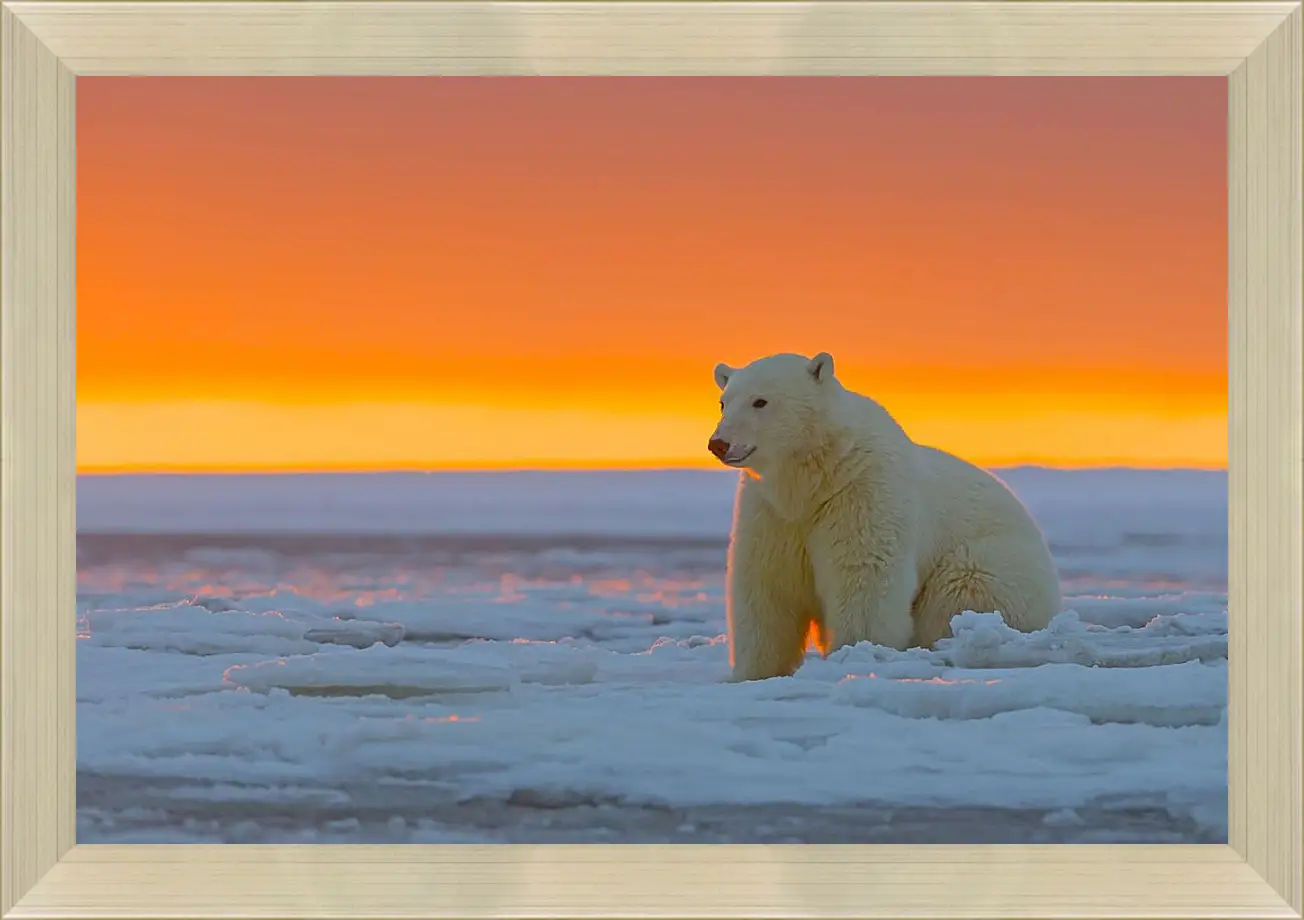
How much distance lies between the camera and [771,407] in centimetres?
659

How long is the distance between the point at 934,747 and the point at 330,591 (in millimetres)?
4722

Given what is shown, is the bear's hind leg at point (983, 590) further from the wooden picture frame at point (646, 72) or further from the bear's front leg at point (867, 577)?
the wooden picture frame at point (646, 72)

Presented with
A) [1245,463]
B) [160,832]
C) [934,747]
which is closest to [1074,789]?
[934,747]

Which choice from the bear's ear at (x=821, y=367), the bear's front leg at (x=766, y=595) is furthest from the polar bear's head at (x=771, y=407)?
the bear's front leg at (x=766, y=595)

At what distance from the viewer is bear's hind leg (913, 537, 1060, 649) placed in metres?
6.67

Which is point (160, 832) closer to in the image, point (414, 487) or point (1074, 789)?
point (1074, 789)

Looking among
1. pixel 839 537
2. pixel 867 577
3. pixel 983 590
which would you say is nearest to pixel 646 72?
pixel 839 537

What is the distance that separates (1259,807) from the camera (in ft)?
17.5

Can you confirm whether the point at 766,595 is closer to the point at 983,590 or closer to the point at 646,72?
the point at 983,590

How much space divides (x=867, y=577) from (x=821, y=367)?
93cm

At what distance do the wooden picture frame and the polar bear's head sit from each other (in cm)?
154

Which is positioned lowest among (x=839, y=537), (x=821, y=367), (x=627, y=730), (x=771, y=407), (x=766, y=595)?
(x=627, y=730)

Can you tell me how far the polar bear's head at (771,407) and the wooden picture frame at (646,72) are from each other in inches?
60.7

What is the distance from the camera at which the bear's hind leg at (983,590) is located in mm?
6668
